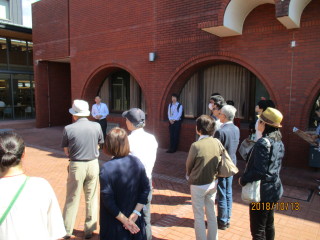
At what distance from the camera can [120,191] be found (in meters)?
2.36

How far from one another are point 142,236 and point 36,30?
537 inches

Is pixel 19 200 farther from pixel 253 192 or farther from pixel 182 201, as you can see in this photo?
pixel 182 201

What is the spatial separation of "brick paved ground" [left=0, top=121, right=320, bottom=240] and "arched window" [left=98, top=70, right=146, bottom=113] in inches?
125

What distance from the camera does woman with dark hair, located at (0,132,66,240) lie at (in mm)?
1666

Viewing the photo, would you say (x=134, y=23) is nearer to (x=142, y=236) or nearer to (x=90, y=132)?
(x=90, y=132)

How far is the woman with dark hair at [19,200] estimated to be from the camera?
167 cm

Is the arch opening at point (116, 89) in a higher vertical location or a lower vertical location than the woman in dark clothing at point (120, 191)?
higher

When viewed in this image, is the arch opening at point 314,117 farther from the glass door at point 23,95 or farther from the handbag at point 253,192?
the glass door at point 23,95

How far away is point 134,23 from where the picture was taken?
9461mm

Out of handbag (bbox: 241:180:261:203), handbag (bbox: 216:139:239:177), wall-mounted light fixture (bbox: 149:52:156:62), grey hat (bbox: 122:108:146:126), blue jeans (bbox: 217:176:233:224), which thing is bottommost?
blue jeans (bbox: 217:176:233:224)

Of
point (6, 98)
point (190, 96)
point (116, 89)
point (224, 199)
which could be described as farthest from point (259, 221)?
point (6, 98)

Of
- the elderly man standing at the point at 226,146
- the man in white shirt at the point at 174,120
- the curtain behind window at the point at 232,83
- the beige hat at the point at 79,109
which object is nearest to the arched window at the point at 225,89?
the curtain behind window at the point at 232,83

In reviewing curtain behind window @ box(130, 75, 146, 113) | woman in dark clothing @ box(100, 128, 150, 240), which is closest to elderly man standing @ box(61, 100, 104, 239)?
woman in dark clothing @ box(100, 128, 150, 240)

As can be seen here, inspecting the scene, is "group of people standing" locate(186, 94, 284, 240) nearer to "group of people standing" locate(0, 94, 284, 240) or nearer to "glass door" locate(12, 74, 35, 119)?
"group of people standing" locate(0, 94, 284, 240)
